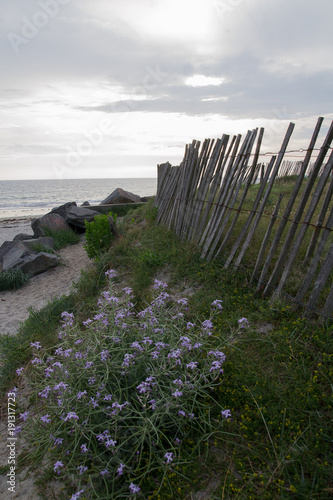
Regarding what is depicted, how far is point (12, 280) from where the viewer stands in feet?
24.2

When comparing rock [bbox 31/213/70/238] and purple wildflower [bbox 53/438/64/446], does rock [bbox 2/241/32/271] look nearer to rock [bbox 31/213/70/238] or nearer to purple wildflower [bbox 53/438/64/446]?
rock [bbox 31/213/70/238]

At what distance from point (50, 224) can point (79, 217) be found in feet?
3.17

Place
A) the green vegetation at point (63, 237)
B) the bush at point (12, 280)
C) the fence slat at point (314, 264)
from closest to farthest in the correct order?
the fence slat at point (314, 264) < the bush at point (12, 280) < the green vegetation at point (63, 237)

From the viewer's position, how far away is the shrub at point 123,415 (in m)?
2.16

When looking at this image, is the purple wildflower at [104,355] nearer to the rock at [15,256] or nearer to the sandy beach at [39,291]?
the sandy beach at [39,291]

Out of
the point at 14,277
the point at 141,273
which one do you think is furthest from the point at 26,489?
the point at 14,277

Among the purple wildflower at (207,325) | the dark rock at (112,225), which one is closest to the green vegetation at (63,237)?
the dark rock at (112,225)

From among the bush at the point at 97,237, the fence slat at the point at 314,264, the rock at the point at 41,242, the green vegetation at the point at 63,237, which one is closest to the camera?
the fence slat at the point at 314,264

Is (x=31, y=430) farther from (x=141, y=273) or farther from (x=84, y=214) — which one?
(x=84, y=214)

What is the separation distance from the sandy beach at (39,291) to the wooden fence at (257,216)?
2460mm

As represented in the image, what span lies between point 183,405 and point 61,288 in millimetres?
5160

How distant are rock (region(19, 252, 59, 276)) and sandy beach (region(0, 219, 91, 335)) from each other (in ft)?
0.40

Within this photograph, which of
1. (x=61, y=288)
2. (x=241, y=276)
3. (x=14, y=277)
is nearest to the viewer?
(x=241, y=276)

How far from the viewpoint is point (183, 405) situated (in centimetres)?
235
